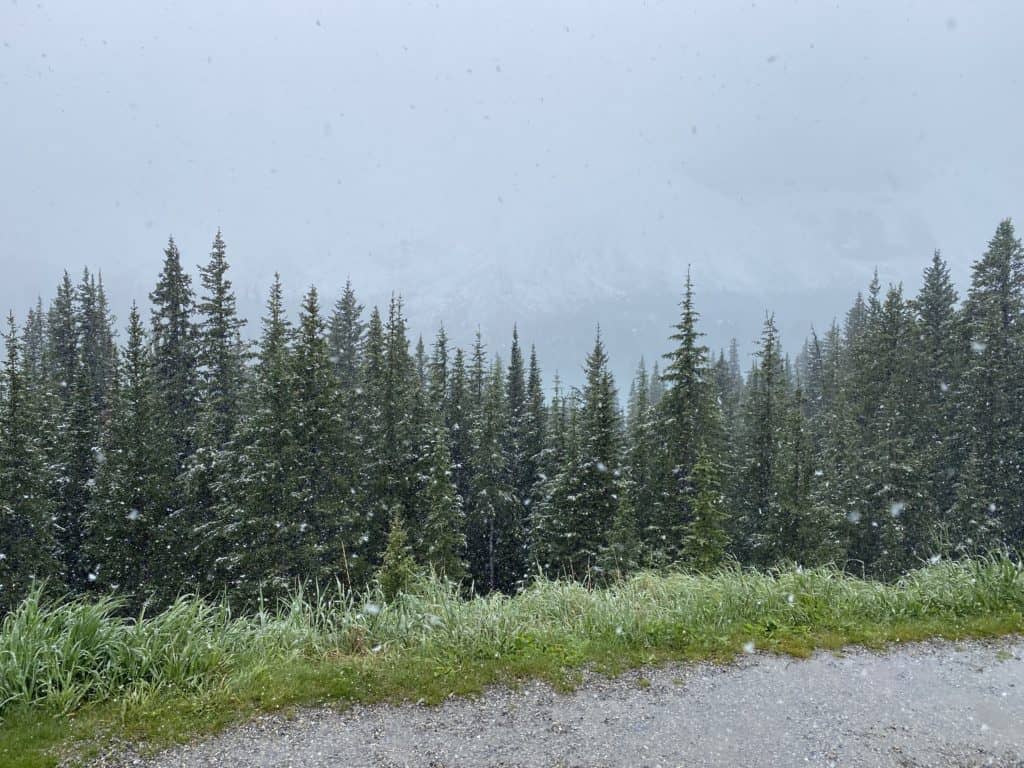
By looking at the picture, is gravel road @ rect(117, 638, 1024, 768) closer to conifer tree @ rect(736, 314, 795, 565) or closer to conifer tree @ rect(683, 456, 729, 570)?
conifer tree @ rect(683, 456, 729, 570)

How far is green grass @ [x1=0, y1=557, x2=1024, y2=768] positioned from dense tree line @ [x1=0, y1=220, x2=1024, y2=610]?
11243 millimetres

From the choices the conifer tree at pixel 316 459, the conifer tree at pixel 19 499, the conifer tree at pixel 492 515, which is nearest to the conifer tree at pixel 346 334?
the conifer tree at pixel 492 515

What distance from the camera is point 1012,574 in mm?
7457

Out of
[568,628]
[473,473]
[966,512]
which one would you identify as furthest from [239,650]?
[966,512]

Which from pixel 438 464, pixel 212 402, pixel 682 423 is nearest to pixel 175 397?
pixel 212 402

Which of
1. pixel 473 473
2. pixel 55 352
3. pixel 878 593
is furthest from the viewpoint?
pixel 55 352

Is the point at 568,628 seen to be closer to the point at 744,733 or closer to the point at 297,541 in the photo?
the point at 744,733

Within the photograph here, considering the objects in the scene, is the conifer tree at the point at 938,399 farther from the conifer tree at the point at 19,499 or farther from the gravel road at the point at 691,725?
the conifer tree at the point at 19,499

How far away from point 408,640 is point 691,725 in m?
3.27

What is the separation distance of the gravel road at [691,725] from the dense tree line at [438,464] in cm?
1321

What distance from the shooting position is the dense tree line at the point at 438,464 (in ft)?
73.2

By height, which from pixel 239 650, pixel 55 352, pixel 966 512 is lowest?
pixel 966 512

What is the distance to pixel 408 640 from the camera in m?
6.45

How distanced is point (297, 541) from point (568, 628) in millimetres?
18378
